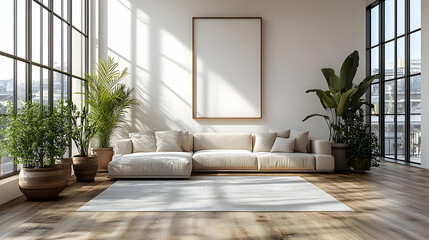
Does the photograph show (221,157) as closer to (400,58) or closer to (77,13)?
(77,13)

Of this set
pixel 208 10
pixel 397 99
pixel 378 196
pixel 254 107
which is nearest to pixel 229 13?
pixel 208 10

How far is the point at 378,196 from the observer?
4.42m

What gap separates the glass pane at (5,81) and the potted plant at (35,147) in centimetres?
22

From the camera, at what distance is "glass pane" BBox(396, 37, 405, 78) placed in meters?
7.33

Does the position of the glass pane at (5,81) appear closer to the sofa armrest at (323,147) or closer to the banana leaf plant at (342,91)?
the sofa armrest at (323,147)

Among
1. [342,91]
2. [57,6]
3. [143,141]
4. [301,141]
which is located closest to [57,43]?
[57,6]

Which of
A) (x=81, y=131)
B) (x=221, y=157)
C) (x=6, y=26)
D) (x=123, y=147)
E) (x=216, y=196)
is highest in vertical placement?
(x=6, y=26)

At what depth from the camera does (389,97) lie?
305 inches

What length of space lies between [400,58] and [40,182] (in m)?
6.98

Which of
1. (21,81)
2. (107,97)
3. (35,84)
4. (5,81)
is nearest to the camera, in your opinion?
(5,81)

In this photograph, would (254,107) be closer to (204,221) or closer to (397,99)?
(397,99)

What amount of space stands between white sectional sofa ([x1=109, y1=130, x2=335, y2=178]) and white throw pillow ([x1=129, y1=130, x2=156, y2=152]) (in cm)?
8

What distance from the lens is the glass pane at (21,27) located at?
4578 millimetres

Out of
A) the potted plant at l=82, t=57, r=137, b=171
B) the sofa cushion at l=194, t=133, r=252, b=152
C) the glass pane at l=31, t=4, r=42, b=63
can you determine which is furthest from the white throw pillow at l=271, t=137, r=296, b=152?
the glass pane at l=31, t=4, r=42, b=63
